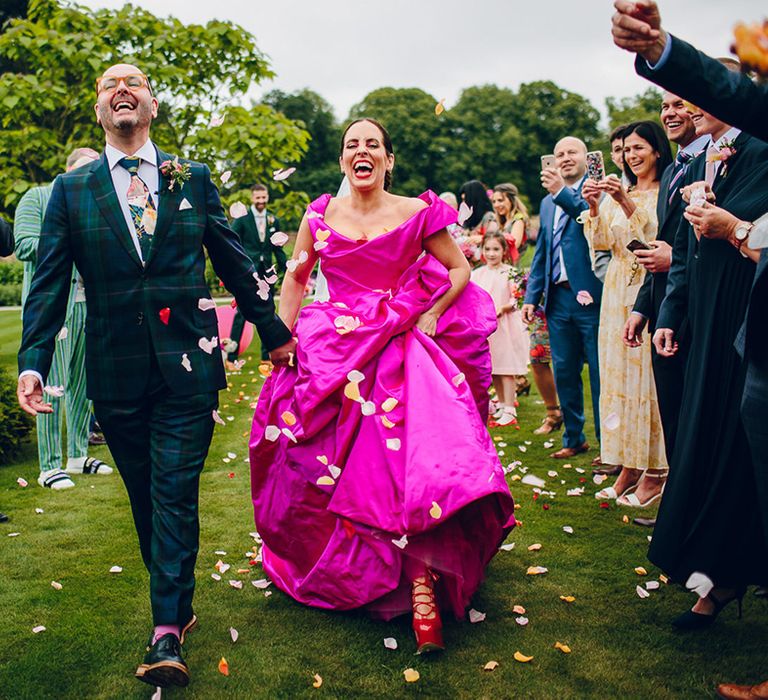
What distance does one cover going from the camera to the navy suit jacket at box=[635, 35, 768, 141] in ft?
7.48

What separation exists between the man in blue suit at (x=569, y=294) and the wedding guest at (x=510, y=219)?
1.61 m

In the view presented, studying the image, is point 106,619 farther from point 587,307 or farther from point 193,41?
point 193,41

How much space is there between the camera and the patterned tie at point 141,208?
3410 millimetres

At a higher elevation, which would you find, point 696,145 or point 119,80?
point 119,80

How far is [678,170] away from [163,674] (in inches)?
145

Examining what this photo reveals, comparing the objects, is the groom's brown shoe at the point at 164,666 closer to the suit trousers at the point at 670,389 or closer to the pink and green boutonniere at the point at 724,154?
the suit trousers at the point at 670,389

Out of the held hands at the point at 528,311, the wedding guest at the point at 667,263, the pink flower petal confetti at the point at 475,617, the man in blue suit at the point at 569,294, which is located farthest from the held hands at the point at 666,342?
the held hands at the point at 528,311

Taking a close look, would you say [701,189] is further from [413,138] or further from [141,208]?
[413,138]

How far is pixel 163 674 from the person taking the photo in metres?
3.14

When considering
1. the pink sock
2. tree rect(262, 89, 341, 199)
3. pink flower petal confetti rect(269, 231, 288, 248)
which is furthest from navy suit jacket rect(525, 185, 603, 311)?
tree rect(262, 89, 341, 199)

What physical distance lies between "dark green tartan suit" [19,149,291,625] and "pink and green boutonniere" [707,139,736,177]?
2.23 metres

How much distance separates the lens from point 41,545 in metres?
4.91

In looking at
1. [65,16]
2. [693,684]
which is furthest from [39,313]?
[65,16]

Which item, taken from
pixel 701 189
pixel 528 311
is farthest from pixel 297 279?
pixel 528 311
